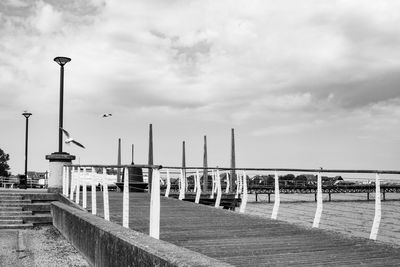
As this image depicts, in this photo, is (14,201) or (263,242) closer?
(263,242)

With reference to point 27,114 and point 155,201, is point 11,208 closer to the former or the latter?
point 155,201

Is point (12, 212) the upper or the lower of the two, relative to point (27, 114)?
lower

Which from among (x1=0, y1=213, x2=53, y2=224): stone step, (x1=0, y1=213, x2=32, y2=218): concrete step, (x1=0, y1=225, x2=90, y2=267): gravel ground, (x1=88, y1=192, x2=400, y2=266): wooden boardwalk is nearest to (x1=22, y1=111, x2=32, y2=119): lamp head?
(x1=0, y1=213, x2=32, y2=218): concrete step

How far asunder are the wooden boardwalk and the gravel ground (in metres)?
1.13

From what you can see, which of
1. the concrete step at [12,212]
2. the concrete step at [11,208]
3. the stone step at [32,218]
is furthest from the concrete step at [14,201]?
the stone step at [32,218]

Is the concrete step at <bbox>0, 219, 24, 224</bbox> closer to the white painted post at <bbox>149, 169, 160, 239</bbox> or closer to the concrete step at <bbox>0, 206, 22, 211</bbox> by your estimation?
the concrete step at <bbox>0, 206, 22, 211</bbox>

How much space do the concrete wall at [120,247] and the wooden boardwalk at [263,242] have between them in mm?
996

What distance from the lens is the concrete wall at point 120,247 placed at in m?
3.51

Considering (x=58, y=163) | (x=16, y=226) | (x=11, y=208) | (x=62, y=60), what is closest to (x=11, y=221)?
(x=16, y=226)

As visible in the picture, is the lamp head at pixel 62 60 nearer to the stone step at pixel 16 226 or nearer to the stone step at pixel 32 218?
the stone step at pixel 32 218

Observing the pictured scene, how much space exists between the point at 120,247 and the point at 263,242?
2.54 m

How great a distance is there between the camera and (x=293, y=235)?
7.28 m

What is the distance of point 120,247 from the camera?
188 inches

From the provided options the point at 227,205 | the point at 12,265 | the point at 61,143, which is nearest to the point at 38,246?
the point at 12,265
